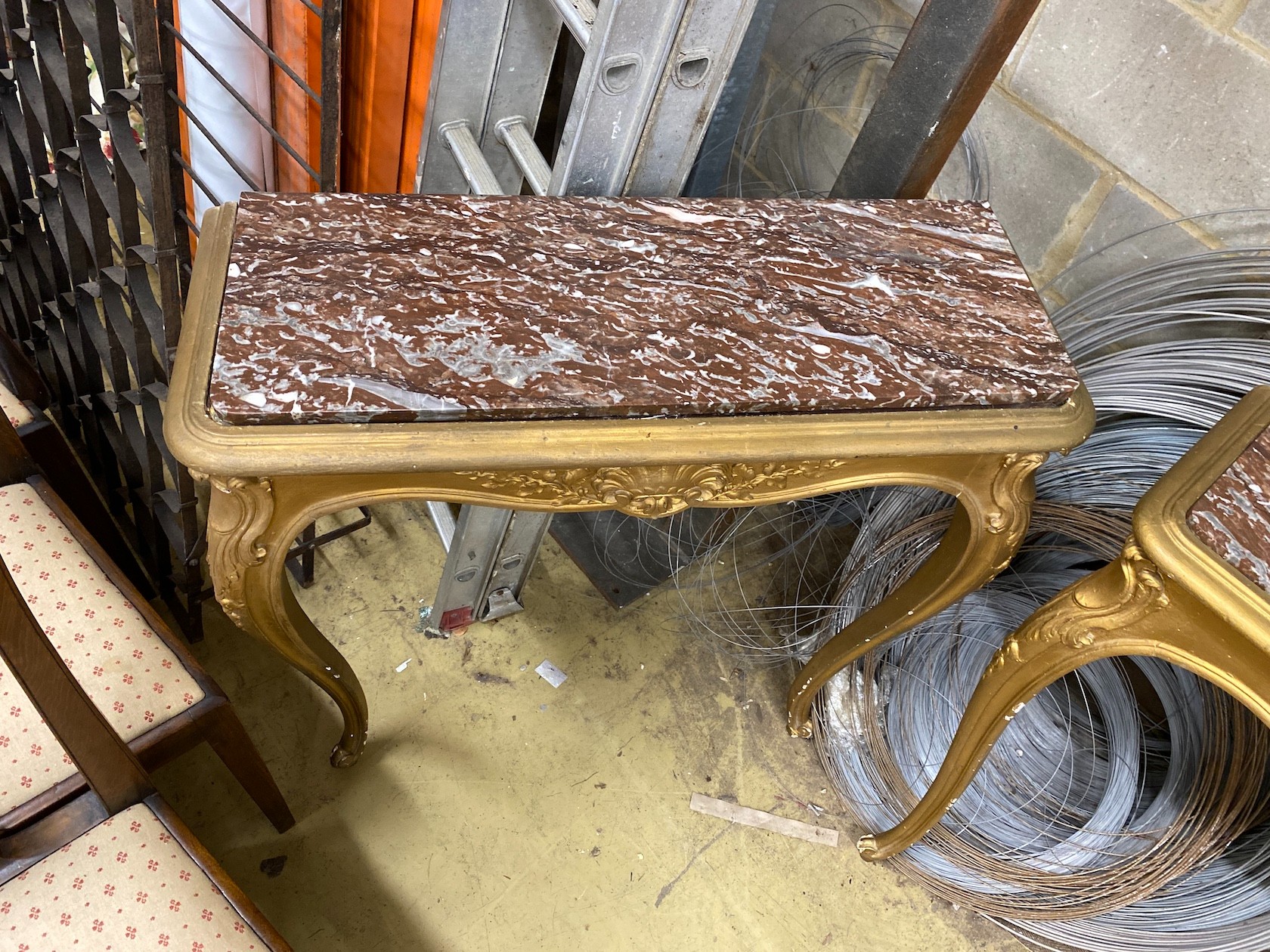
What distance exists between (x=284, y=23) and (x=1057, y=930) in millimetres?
1978

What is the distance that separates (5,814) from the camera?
1.02m

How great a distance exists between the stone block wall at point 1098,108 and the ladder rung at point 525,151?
2.23 feet

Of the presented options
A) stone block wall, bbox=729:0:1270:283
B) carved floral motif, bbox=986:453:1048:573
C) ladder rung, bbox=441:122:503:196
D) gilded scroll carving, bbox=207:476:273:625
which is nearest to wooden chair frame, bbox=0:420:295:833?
gilded scroll carving, bbox=207:476:273:625

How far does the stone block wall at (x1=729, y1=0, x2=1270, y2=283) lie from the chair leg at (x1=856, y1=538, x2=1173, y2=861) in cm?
66

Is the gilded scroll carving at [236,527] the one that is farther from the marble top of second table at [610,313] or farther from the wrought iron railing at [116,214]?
the wrought iron railing at [116,214]

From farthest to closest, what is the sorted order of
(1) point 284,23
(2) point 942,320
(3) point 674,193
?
(1) point 284,23, (3) point 674,193, (2) point 942,320

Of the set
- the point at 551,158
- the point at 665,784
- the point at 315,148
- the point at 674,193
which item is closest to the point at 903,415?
the point at 674,193

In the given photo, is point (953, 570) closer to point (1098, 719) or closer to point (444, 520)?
point (1098, 719)

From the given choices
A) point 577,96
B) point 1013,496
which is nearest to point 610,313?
point 577,96

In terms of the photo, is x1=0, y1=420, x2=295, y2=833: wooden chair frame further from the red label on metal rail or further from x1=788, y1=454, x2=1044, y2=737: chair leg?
x1=788, y1=454, x2=1044, y2=737: chair leg

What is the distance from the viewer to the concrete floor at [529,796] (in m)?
1.50

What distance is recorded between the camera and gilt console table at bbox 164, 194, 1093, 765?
35.4 inches

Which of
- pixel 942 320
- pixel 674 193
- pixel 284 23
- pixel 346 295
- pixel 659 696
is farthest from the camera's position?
pixel 659 696

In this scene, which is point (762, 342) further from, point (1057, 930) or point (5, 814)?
point (1057, 930)
